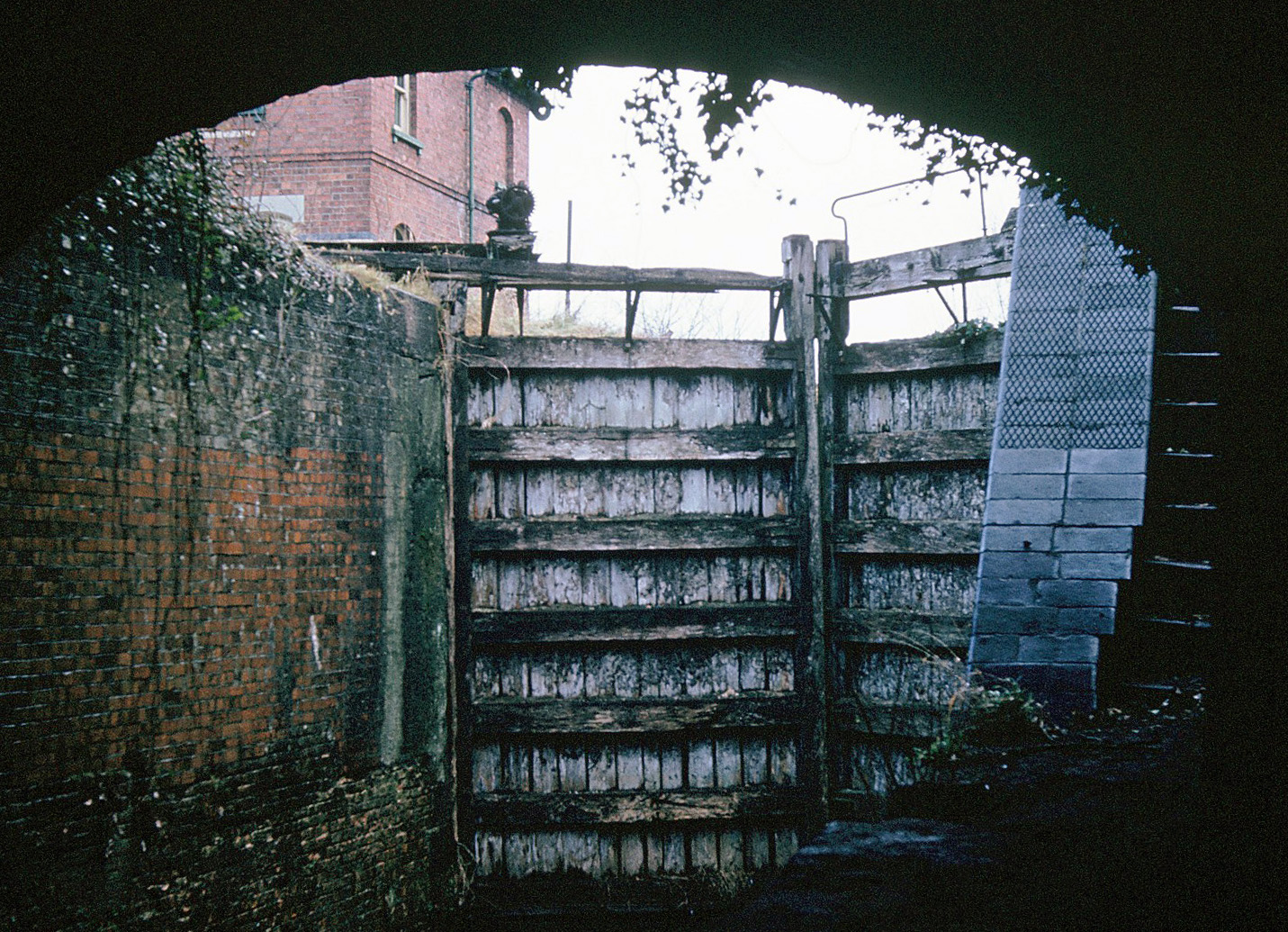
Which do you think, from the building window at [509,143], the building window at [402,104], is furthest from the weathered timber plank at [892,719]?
the building window at [509,143]

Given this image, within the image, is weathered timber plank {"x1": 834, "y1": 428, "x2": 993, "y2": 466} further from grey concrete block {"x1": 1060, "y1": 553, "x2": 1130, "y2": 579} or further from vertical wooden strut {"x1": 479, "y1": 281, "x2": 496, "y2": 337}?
grey concrete block {"x1": 1060, "y1": 553, "x2": 1130, "y2": 579}

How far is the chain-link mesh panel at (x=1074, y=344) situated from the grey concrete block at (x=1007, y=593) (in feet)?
2.38

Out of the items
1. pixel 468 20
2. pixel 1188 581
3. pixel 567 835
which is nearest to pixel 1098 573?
pixel 1188 581

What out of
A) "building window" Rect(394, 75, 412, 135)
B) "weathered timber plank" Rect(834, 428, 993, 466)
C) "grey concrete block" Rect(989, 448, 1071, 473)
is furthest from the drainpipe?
"grey concrete block" Rect(989, 448, 1071, 473)

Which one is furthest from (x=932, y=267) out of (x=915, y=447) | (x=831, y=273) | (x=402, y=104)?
(x=402, y=104)

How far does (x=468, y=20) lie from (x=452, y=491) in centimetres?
404

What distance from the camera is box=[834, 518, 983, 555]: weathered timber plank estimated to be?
5.50 meters

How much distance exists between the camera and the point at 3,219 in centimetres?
195

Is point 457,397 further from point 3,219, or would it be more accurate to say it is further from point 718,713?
point 3,219

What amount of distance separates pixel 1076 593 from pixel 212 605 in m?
3.86

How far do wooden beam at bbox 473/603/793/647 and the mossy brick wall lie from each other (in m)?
0.48

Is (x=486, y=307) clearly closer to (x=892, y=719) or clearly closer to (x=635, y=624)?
(x=635, y=624)

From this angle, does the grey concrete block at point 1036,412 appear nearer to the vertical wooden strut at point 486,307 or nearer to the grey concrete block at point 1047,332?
the grey concrete block at point 1047,332

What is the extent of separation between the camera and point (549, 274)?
5.78 meters
